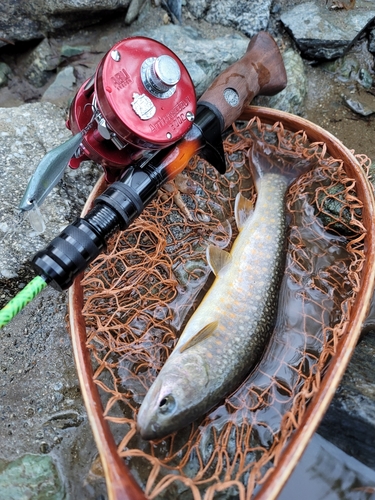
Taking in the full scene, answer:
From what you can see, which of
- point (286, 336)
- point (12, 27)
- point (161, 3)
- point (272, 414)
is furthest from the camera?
point (161, 3)

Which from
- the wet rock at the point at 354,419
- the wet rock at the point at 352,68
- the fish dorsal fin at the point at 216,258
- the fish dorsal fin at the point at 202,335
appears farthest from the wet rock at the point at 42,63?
the wet rock at the point at 354,419

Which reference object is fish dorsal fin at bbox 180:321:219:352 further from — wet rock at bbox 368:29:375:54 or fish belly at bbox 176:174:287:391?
wet rock at bbox 368:29:375:54

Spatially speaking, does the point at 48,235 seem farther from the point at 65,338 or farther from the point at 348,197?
the point at 348,197

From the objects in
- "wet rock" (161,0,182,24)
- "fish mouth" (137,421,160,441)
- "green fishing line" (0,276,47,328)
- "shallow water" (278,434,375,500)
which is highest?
"wet rock" (161,0,182,24)

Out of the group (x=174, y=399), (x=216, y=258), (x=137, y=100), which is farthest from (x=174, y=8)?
(x=174, y=399)

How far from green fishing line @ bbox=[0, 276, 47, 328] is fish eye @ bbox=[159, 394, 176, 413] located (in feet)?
2.24

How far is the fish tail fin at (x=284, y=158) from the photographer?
2.73 m

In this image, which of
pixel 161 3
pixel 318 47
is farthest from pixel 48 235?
pixel 318 47

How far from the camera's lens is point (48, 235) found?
8.53 ft

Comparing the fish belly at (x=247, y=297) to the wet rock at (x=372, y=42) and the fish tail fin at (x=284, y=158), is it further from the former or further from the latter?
the wet rock at (x=372, y=42)

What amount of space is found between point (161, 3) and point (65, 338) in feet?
9.04

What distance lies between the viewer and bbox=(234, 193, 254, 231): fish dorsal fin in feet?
8.64

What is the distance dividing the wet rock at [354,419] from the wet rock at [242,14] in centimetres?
280

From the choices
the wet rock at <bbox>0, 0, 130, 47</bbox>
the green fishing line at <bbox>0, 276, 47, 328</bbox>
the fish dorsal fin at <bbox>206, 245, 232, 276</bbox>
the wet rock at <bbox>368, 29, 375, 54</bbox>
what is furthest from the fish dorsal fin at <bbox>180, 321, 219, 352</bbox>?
the wet rock at <bbox>368, 29, 375, 54</bbox>
